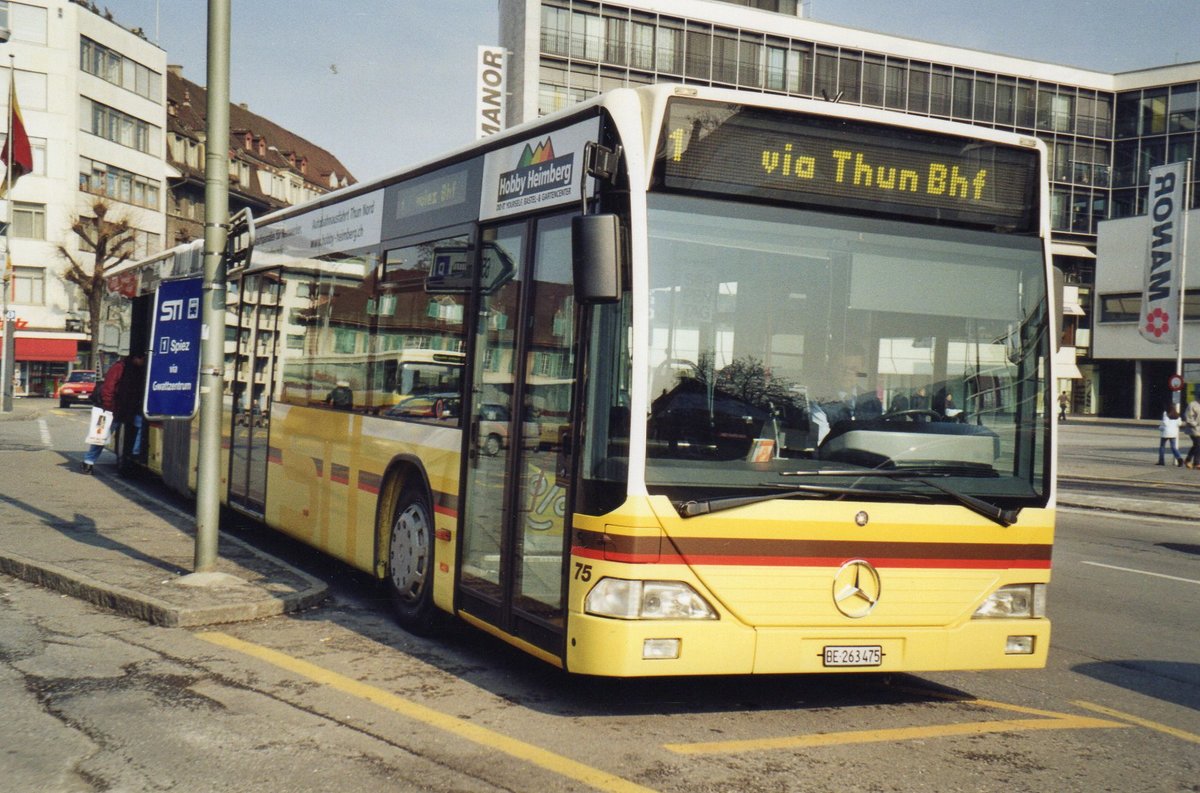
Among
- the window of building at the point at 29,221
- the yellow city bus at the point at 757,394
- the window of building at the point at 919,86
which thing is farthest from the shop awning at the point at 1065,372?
the window of building at the point at 29,221

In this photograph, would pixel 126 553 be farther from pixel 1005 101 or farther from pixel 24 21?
pixel 1005 101

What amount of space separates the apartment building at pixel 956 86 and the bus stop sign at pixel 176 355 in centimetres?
4331

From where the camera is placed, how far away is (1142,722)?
6.55 metres

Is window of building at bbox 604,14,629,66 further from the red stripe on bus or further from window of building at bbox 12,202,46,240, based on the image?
the red stripe on bus

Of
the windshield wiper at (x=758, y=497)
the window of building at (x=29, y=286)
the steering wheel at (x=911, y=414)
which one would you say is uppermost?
the window of building at (x=29, y=286)

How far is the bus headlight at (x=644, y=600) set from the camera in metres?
5.65

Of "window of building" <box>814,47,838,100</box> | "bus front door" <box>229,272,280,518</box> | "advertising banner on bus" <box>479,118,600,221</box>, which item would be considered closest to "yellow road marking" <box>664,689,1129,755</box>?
"advertising banner on bus" <box>479,118,600,221</box>

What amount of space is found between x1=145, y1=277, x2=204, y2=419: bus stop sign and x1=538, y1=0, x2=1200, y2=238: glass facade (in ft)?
150

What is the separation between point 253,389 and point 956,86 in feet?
193

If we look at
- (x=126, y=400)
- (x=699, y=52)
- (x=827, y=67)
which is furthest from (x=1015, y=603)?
(x=827, y=67)

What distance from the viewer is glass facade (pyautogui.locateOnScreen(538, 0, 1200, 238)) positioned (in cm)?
5666

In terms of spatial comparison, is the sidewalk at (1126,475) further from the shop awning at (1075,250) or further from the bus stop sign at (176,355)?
the shop awning at (1075,250)

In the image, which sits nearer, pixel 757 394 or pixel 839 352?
pixel 757 394

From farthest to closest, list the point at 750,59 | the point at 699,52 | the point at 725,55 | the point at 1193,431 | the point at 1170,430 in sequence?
the point at 750,59, the point at 725,55, the point at 699,52, the point at 1170,430, the point at 1193,431
